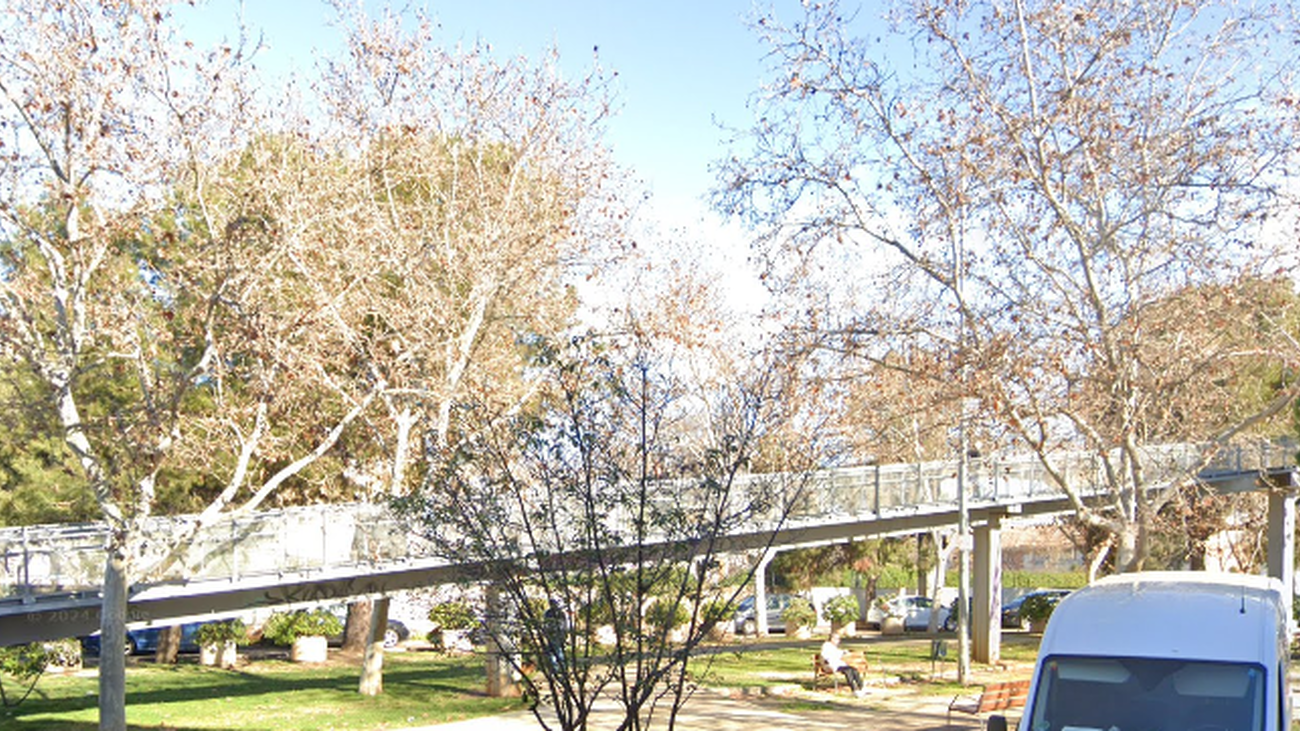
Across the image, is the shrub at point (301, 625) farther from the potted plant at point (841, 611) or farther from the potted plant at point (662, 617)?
the potted plant at point (662, 617)

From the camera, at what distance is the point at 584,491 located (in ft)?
34.3

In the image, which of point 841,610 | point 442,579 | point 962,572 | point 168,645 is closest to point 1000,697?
point 442,579

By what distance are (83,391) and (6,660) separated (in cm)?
644

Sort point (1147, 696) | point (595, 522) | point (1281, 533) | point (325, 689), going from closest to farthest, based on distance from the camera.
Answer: point (595, 522)
point (1147, 696)
point (325, 689)
point (1281, 533)

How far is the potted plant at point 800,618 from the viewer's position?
38.8 metres

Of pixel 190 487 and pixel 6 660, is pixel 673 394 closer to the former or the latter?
pixel 6 660

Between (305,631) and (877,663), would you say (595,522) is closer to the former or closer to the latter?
(877,663)

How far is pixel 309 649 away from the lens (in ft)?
105

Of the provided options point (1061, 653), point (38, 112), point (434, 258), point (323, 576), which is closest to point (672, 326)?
point (434, 258)

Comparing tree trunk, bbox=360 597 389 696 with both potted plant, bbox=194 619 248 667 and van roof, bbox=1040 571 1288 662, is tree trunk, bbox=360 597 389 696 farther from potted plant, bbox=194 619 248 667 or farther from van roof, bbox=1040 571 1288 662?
van roof, bbox=1040 571 1288 662

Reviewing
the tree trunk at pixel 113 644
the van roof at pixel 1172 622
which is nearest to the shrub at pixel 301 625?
the tree trunk at pixel 113 644

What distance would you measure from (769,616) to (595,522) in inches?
1412

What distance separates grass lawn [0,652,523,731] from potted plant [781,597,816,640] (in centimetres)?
1191

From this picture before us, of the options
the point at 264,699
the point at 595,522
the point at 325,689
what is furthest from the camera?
the point at 325,689
